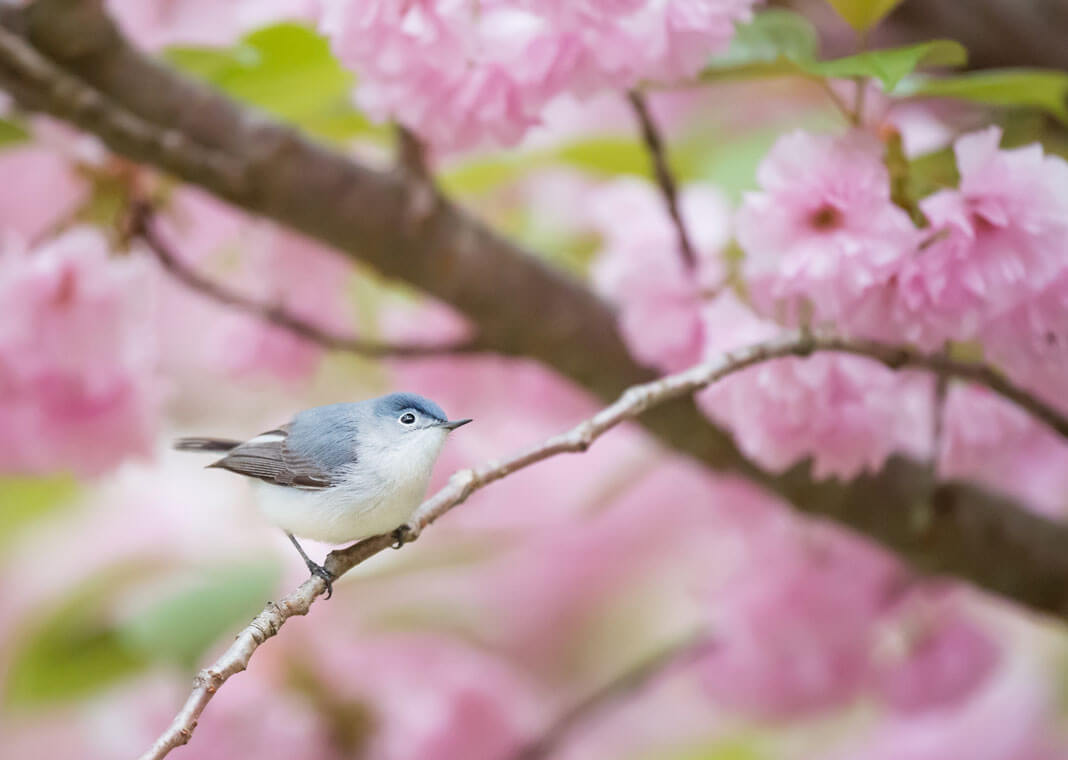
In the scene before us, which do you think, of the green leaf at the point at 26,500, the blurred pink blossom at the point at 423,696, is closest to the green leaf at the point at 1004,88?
the blurred pink blossom at the point at 423,696

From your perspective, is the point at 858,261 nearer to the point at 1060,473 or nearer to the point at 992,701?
the point at 1060,473

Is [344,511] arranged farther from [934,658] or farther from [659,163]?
[934,658]

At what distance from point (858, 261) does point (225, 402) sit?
99cm

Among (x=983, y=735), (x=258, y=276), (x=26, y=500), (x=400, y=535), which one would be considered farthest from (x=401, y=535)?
(x=983, y=735)

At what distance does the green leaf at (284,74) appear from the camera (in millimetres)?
610

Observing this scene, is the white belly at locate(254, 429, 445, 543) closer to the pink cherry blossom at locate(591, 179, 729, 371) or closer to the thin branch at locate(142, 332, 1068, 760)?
the thin branch at locate(142, 332, 1068, 760)

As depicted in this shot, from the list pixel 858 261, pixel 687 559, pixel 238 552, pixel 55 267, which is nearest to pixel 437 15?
pixel 858 261

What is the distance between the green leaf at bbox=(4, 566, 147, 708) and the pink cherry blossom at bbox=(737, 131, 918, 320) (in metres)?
0.59

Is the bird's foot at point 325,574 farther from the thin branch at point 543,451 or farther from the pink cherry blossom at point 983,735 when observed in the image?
the pink cherry blossom at point 983,735

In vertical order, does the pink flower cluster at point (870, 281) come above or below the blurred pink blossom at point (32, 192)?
below

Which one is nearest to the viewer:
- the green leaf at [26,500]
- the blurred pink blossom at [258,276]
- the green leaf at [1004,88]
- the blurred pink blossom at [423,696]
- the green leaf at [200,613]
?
the green leaf at [1004,88]

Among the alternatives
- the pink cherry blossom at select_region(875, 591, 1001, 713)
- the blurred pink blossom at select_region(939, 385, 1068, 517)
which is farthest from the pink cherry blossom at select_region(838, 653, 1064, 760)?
the blurred pink blossom at select_region(939, 385, 1068, 517)

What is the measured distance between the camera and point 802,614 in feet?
2.67

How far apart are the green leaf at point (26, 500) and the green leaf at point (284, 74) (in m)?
0.53
